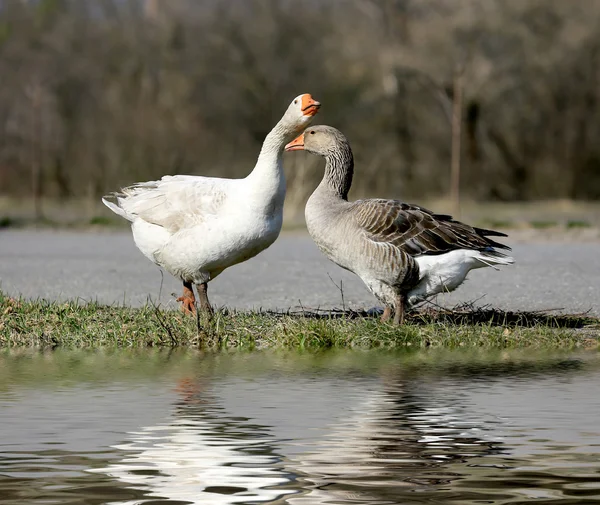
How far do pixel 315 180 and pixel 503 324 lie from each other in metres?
24.3

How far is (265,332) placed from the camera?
9.51 meters

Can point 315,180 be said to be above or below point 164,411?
above

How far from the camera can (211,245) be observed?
9703 mm

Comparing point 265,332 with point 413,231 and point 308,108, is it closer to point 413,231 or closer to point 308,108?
point 413,231

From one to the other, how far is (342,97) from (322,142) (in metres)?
33.3

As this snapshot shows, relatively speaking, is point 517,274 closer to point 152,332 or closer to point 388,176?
point 152,332

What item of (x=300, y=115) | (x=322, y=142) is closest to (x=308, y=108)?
(x=300, y=115)

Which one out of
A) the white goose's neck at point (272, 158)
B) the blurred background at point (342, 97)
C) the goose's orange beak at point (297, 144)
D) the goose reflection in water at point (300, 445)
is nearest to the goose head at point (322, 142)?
the goose's orange beak at point (297, 144)

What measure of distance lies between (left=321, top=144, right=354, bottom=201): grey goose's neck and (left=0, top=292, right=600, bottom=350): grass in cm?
110

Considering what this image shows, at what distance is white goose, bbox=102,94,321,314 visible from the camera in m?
9.65

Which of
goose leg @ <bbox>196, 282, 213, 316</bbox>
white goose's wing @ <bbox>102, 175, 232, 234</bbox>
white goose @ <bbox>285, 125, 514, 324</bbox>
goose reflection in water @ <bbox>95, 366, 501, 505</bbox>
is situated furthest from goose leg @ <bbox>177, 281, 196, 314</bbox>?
goose reflection in water @ <bbox>95, 366, 501, 505</bbox>

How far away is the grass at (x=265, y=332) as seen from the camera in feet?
30.4

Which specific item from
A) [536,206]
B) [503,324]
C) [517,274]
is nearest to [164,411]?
[503,324]

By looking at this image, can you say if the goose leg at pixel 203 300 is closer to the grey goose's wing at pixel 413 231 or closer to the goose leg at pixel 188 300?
the goose leg at pixel 188 300
